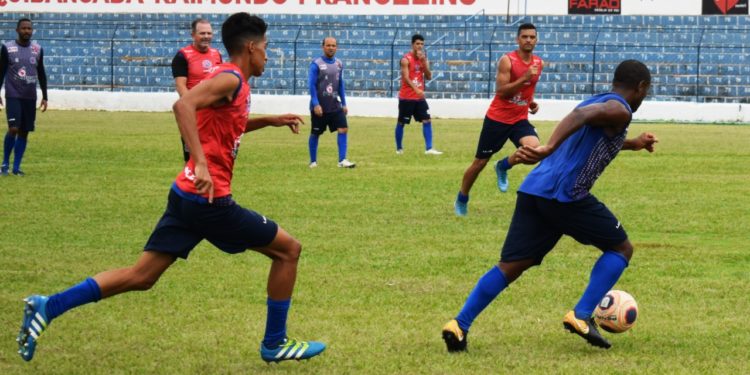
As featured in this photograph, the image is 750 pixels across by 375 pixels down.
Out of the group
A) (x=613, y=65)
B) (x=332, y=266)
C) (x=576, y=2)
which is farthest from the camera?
(x=576, y=2)

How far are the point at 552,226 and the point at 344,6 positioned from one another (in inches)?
1481

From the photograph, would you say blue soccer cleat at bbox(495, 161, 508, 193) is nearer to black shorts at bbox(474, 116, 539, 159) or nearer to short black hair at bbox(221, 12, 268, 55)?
black shorts at bbox(474, 116, 539, 159)

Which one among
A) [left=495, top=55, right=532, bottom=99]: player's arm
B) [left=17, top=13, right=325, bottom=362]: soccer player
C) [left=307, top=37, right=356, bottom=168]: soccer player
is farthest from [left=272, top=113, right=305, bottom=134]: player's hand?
[left=307, top=37, right=356, bottom=168]: soccer player

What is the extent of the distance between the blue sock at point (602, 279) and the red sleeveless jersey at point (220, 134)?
80.6 inches

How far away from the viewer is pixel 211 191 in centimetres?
592

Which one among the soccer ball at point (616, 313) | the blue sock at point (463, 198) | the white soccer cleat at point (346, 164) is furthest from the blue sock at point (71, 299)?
the white soccer cleat at point (346, 164)

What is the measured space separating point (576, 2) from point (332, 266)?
32583 millimetres

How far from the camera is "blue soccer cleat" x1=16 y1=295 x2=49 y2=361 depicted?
6.02m

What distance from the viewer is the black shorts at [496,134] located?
13047 mm

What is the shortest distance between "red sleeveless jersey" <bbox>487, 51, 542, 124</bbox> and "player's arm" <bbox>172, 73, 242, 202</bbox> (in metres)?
7.34

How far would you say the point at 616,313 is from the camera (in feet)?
22.4

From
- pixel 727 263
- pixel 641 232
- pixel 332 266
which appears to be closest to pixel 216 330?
pixel 332 266

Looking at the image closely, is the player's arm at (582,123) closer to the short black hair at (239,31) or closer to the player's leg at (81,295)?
the short black hair at (239,31)

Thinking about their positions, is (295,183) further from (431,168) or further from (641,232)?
(641,232)
